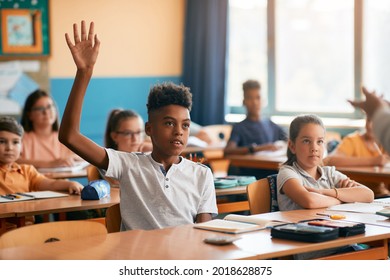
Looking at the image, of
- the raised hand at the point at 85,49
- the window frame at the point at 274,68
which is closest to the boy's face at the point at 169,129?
the raised hand at the point at 85,49

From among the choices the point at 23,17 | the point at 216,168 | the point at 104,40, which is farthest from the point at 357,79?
the point at 23,17

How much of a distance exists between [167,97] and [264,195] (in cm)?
78

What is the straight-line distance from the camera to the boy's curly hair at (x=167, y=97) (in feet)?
10.6

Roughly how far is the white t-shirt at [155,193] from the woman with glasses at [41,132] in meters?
2.63

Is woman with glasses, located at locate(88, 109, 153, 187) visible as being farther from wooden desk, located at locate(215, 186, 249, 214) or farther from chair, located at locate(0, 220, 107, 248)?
chair, located at locate(0, 220, 107, 248)

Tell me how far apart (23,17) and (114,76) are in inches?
49.7

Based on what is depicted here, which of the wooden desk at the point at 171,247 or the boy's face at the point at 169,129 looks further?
the boy's face at the point at 169,129

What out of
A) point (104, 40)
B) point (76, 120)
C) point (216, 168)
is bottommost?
point (216, 168)

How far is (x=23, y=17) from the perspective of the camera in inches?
303

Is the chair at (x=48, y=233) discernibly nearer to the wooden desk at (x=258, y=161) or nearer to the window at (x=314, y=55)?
the wooden desk at (x=258, y=161)

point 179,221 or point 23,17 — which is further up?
point 23,17
